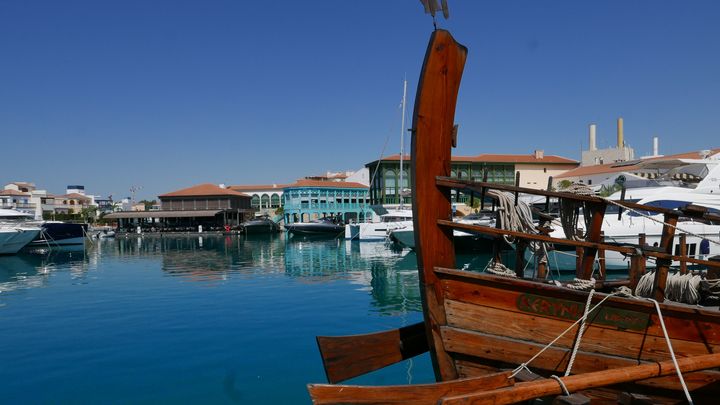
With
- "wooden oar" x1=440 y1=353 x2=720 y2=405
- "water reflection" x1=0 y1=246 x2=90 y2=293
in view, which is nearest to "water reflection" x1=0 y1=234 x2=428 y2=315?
"water reflection" x1=0 y1=246 x2=90 y2=293

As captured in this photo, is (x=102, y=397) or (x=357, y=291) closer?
(x=102, y=397)

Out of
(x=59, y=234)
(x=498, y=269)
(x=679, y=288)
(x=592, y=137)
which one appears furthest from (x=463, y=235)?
(x=592, y=137)

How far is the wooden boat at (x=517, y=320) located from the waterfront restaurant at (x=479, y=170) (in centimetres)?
4454

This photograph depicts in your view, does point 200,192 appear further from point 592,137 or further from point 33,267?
point 592,137

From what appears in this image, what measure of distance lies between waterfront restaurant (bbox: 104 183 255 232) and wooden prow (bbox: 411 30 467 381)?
60912mm

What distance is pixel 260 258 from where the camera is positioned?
28.9 m

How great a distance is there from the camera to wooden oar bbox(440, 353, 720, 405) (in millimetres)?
3250

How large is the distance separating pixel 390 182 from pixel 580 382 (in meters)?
54.2

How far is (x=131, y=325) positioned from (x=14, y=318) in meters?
4.18

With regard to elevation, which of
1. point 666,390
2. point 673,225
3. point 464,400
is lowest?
point 666,390

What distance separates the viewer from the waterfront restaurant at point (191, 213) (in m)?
62.4

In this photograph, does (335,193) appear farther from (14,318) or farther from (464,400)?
(464,400)

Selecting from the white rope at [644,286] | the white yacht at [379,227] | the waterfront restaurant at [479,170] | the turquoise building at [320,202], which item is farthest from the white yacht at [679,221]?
the turquoise building at [320,202]

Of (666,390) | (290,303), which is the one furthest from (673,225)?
(290,303)
